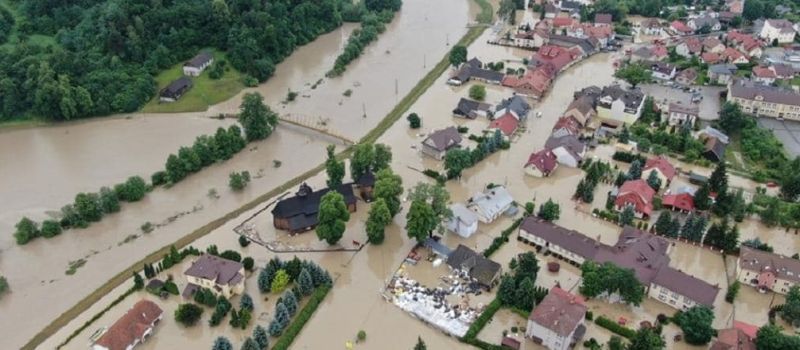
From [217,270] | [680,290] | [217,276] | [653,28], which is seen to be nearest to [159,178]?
[217,270]

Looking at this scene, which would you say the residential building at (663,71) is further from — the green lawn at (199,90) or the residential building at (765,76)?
the green lawn at (199,90)

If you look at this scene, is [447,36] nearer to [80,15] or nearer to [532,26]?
→ [532,26]

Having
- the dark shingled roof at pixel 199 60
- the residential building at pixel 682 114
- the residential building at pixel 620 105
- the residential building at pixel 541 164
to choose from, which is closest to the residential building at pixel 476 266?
Answer: the residential building at pixel 541 164

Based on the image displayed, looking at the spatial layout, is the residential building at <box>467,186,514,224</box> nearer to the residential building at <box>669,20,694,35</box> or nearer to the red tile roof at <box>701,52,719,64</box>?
the red tile roof at <box>701,52,719,64</box>

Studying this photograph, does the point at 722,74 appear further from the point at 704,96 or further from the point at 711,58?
the point at 711,58

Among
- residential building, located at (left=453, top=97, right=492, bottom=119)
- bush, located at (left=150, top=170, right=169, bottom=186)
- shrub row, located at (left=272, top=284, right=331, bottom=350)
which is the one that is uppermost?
bush, located at (left=150, top=170, right=169, bottom=186)

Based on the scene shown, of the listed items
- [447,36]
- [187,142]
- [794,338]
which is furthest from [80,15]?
[794,338]

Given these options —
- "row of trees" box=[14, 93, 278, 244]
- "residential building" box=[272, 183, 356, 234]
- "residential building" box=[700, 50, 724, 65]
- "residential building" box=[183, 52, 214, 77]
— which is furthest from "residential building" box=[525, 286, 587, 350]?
"residential building" box=[183, 52, 214, 77]
